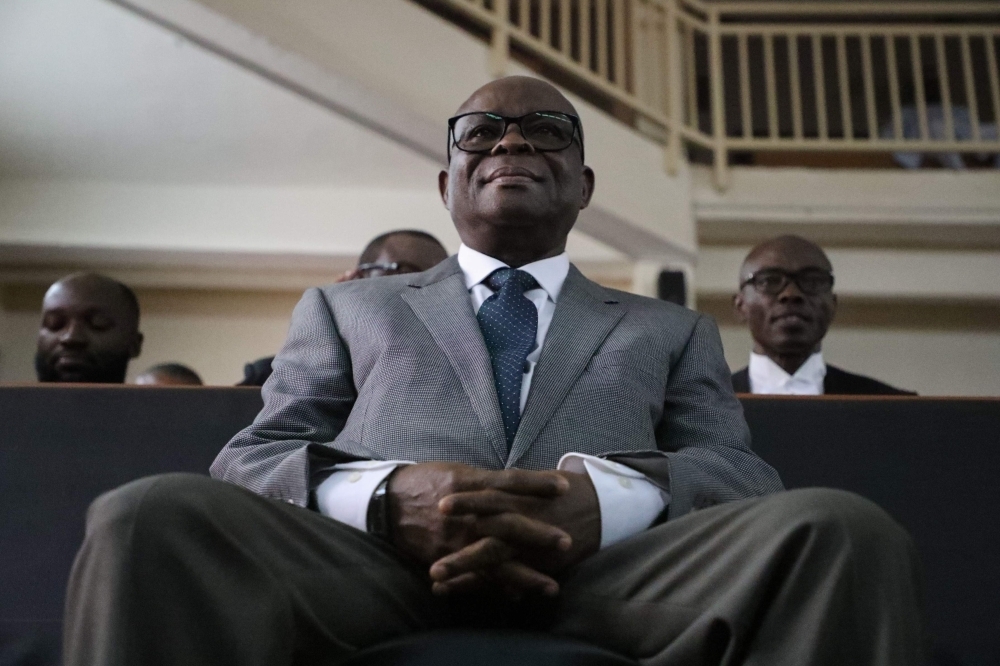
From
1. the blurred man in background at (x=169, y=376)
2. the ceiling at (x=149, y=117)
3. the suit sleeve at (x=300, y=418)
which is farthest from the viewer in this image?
the ceiling at (x=149, y=117)

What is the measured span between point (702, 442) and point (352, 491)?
1.47 feet

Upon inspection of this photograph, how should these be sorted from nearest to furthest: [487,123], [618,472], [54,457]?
[618,472] → [487,123] → [54,457]

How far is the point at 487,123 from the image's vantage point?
154 cm

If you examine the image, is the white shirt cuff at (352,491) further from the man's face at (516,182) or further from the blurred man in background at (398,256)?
the blurred man in background at (398,256)

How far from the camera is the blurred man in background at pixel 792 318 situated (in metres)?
2.74

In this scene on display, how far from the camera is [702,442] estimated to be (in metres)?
1.34

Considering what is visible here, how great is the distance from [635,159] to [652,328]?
2.70 metres

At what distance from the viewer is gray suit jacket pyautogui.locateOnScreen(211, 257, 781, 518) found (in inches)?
49.1

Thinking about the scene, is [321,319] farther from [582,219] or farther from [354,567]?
[582,219]

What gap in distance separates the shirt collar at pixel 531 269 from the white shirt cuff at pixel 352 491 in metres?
0.38

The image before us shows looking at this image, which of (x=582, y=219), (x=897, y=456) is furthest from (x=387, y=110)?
(x=897, y=456)

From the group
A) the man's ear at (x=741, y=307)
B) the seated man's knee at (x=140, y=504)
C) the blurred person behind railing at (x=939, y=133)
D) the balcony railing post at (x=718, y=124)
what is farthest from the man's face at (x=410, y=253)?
the blurred person behind railing at (x=939, y=133)

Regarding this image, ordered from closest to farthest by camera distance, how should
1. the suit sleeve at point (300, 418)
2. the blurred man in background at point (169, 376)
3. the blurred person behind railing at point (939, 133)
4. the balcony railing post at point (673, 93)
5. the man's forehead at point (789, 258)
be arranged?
the suit sleeve at point (300, 418), the man's forehead at point (789, 258), the blurred man in background at point (169, 376), the balcony railing post at point (673, 93), the blurred person behind railing at point (939, 133)

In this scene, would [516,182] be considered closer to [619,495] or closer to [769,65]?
[619,495]
